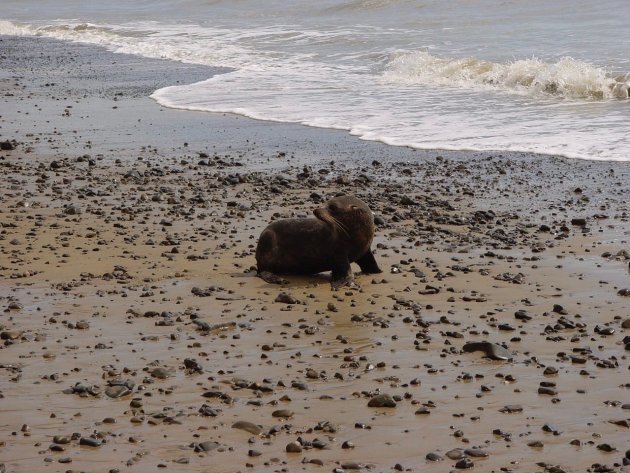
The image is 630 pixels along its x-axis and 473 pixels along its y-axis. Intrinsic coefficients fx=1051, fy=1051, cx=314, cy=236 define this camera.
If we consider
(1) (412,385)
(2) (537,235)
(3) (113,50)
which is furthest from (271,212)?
(3) (113,50)

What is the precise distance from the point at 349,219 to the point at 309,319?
1343 millimetres

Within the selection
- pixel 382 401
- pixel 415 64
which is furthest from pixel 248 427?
pixel 415 64

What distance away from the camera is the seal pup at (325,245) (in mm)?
8367

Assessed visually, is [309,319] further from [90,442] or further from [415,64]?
[415,64]

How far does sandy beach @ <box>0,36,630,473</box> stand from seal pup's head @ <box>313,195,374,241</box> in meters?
0.37

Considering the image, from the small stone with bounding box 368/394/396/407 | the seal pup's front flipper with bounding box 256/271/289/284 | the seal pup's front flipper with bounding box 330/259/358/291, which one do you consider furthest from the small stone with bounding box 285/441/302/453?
the seal pup's front flipper with bounding box 256/271/289/284

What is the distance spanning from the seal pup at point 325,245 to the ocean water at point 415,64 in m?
5.84

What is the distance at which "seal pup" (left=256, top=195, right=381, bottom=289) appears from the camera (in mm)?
8367

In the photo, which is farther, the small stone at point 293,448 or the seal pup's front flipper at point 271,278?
the seal pup's front flipper at point 271,278

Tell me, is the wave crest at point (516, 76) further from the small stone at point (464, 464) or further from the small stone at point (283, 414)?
the small stone at point (464, 464)

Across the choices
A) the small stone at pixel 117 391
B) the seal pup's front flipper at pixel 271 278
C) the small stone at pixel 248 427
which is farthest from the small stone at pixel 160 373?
the seal pup's front flipper at pixel 271 278

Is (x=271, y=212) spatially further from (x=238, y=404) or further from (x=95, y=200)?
(x=238, y=404)

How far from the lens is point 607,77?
20.0 m

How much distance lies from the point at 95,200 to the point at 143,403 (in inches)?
219
